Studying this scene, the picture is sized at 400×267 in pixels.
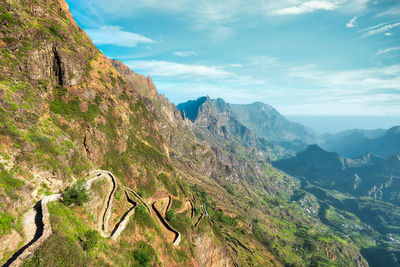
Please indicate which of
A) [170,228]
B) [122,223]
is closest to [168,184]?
[170,228]

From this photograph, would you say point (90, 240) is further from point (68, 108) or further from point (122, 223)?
point (68, 108)

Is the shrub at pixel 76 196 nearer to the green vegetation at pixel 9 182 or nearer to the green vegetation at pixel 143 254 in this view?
the green vegetation at pixel 9 182

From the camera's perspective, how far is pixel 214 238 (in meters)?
89.4

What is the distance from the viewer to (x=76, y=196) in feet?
124

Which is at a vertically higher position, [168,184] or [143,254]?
[143,254]

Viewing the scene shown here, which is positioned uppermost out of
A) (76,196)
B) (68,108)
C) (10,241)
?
(68,108)

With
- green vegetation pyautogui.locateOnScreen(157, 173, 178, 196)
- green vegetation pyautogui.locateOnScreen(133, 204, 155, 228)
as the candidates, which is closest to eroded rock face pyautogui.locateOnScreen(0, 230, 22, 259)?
green vegetation pyautogui.locateOnScreen(133, 204, 155, 228)

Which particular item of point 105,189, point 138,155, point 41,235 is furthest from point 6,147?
point 138,155

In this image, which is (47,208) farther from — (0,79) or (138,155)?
(138,155)

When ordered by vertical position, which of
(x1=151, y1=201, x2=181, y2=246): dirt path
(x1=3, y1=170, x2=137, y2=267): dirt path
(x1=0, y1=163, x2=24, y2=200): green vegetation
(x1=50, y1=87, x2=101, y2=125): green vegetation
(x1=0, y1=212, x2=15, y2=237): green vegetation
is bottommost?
(x1=151, y1=201, x2=181, y2=246): dirt path

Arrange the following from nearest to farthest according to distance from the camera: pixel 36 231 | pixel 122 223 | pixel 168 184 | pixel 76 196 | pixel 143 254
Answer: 1. pixel 36 231
2. pixel 76 196
3. pixel 143 254
4. pixel 122 223
5. pixel 168 184

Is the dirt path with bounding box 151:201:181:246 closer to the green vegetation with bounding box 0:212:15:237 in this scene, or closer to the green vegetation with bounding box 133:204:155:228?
the green vegetation with bounding box 133:204:155:228

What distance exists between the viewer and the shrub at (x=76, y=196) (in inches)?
1457

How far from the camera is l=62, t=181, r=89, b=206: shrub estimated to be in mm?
37006
